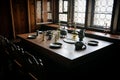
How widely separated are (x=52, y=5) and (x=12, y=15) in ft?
4.53

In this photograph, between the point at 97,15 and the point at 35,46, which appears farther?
the point at 97,15

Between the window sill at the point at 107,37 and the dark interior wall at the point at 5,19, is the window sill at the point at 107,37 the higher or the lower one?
the lower one

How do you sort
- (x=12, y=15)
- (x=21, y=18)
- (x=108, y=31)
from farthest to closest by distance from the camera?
(x=21, y=18)
(x=12, y=15)
(x=108, y=31)

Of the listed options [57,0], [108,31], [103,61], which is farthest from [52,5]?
[103,61]

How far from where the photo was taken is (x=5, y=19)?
355cm

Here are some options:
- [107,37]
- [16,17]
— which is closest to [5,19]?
[16,17]

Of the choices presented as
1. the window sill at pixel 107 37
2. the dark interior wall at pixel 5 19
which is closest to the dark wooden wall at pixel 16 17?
the dark interior wall at pixel 5 19

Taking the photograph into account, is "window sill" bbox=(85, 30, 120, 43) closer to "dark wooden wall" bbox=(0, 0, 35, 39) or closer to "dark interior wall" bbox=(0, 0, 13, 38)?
"dark wooden wall" bbox=(0, 0, 35, 39)

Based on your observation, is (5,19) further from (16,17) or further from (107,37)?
(107,37)

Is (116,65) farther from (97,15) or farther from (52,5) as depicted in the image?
(52,5)

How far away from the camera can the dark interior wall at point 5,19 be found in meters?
3.47

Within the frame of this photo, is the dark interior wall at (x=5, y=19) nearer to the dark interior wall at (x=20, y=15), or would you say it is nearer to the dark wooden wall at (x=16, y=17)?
the dark wooden wall at (x=16, y=17)

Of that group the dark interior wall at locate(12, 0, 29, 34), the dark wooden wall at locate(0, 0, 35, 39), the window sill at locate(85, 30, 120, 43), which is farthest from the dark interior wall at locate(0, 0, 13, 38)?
the window sill at locate(85, 30, 120, 43)

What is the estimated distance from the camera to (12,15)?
361 cm
